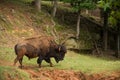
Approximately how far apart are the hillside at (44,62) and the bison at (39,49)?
0.57 m


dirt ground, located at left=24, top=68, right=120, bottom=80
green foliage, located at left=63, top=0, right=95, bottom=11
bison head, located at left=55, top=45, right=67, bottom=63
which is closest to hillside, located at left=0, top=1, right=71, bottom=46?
green foliage, located at left=63, top=0, right=95, bottom=11

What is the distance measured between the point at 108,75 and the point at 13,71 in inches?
246

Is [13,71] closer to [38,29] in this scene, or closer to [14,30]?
[14,30]

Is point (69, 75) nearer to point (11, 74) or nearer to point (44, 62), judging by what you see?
point (44, 62)

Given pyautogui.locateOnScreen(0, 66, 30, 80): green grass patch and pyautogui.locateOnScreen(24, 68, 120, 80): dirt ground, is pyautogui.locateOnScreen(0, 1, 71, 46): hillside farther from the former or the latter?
pyautogui.locateOnScreen(0, 66, 30, 80): green grass patch

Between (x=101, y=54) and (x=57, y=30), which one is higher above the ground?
(x=57, y=30)

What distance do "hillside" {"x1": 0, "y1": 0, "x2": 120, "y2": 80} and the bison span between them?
1.88ft

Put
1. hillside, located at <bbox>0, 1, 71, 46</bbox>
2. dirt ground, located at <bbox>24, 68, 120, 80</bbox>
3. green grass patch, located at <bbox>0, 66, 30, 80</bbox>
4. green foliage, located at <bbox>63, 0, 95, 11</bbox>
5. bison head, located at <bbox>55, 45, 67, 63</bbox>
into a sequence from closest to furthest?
green grass patch, located at <bbox>0, 66, 30, 80</bbox> → dirt ground, located at <bbox>24, 68, 120, 80</bbox> → bison head, located at <bbox>55, 45, 67, 63</bbox> → hillside, located at <bbox>0, 1, 71, 46</bbox> → green foliage, located at <bbox>63, 0, 95, 11</bbox>

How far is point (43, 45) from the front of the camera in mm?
22609

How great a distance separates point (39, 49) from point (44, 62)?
2.58 metres

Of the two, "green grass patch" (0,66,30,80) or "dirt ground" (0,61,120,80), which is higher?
"green grass patch" (0,66,30,80)

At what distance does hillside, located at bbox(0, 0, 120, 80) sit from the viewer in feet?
68.6

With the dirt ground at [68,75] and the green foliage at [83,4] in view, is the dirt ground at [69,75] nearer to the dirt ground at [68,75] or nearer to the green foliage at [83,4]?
the dirt ground at [68,75]

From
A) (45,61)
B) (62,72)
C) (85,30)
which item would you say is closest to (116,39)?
(85,30)
